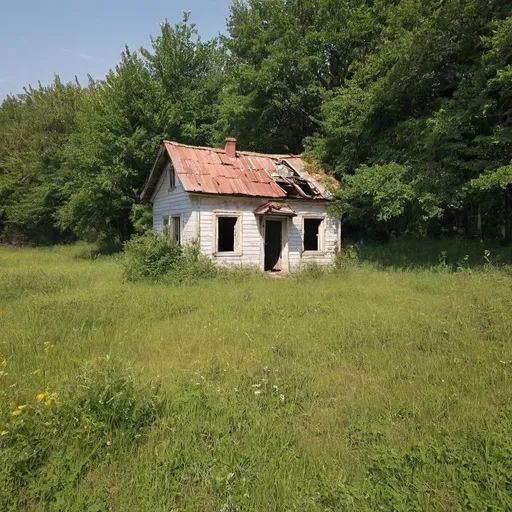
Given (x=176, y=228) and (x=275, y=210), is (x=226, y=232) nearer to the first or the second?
(x=176, y=228)

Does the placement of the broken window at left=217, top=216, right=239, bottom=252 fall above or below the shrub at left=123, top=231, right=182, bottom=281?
above

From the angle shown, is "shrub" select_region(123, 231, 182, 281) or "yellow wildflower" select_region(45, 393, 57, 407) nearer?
"yellow wildflower" select_region(45, 393, 57, 407)

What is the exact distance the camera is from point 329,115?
16.1 metres

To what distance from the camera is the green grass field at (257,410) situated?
263 centimetres

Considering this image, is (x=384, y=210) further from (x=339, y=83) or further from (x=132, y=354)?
(x=339, y=83)

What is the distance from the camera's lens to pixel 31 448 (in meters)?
2.92

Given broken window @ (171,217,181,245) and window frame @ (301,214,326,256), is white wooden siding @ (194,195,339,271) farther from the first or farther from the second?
broken window @ (171,217,181,245)

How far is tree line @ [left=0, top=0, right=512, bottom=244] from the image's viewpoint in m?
11.1

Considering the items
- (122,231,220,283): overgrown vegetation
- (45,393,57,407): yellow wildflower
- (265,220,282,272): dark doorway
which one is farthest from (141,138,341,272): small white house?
(45,393,57,407): yellow wildflower

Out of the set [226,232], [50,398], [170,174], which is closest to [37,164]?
[170,174]

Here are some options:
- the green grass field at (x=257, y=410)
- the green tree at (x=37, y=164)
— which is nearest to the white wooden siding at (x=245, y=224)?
the green grass field at (x=257, y=410)

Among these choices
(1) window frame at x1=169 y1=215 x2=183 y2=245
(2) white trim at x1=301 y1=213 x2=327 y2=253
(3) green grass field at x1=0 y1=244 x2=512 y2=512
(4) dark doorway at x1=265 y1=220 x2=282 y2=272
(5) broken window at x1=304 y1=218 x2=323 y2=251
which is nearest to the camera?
(3) green grass field at x1=0 y1=244 x2=512 y2=512

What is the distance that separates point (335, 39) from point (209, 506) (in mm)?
20901

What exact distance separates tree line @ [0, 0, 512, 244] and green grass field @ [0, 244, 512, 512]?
20.2 ft
